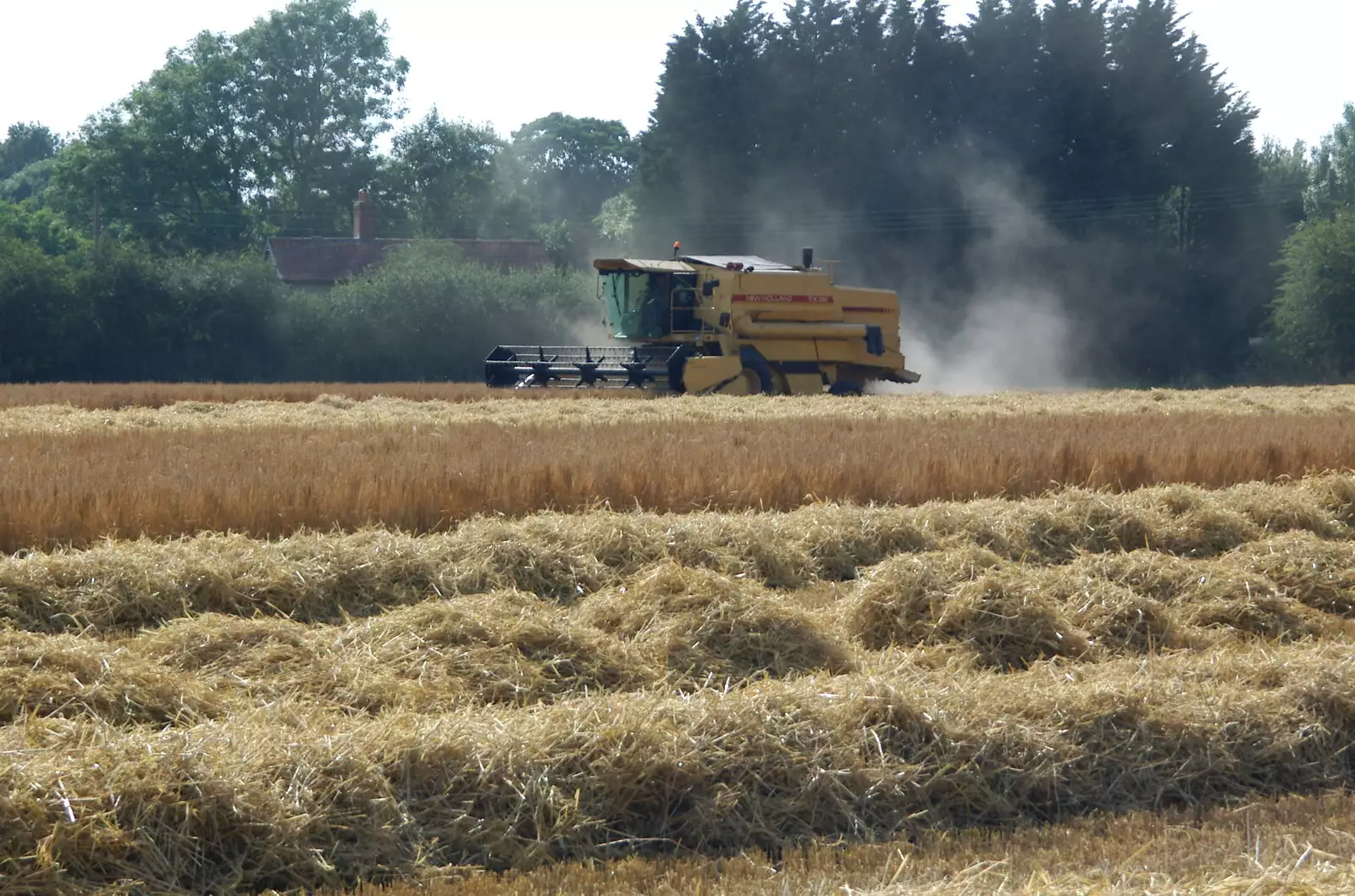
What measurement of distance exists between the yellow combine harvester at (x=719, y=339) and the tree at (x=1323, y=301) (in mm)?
20532

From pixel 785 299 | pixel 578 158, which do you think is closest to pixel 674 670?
pixel 785 299

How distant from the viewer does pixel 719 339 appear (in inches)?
1025

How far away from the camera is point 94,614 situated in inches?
294

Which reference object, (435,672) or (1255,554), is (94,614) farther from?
(1255,554)

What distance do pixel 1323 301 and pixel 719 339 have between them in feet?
81.2

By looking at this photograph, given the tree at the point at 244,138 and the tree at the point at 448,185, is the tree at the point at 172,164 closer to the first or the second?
the tree at the point at 244,138

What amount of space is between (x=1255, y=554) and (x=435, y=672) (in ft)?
19.4

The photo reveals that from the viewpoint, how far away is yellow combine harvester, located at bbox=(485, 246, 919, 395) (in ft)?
84.7

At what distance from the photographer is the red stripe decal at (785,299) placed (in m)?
26.4

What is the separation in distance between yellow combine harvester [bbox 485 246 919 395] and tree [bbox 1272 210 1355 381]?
2053 centimetres

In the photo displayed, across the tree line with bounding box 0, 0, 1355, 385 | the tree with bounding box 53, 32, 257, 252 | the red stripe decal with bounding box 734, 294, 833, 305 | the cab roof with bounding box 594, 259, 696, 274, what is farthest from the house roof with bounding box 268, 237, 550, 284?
the red stripe decal with bounding box 734, 294, 833, 305

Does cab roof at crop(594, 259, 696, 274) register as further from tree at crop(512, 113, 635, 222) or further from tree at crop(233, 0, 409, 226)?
tree at crop(512, 113, 635, 222)

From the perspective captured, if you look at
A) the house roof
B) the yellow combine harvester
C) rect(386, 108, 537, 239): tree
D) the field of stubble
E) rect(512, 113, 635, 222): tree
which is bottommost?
the field of stubble

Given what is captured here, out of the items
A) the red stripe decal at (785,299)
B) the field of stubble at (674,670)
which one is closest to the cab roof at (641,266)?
the red stripe decal at (785,299)
